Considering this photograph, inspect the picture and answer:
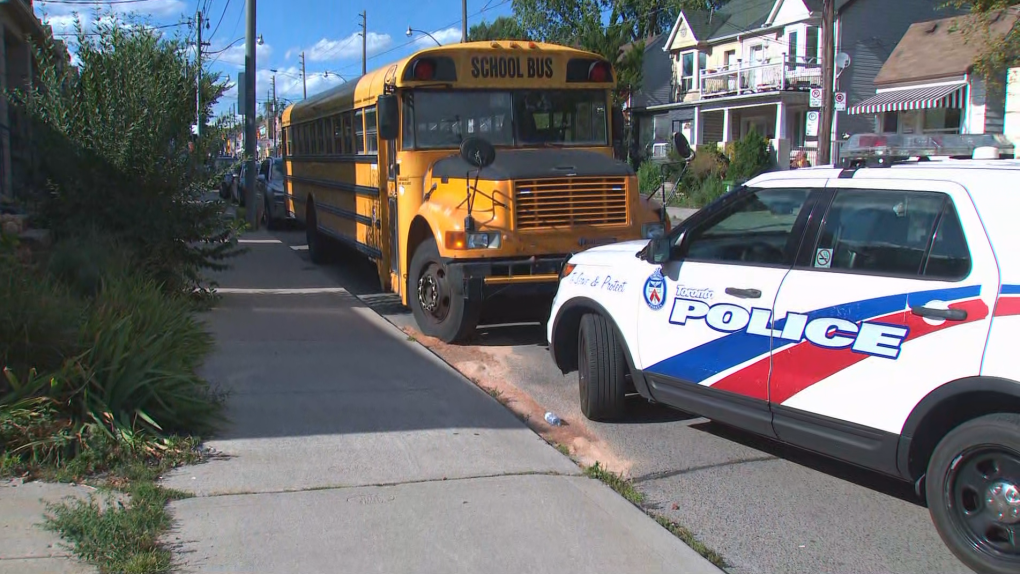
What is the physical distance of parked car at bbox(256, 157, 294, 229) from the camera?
21391mm

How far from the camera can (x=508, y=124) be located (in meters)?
9.24

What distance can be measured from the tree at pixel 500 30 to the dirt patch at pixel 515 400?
49.3 meters

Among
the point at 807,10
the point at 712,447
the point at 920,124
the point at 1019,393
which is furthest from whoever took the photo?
the point at 807,10

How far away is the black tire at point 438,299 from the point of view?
Result: 8.19m

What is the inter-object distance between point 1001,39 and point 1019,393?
31.8 feet

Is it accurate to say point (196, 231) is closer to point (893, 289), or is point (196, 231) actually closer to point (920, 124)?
point (893, 289)

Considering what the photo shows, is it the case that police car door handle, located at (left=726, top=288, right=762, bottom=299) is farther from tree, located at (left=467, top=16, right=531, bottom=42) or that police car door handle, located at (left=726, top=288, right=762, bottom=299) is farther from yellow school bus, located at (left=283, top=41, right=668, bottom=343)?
tree, located at (left=467, top=16, right=531, bottom=42)

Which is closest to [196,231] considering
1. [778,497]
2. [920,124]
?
[778,497]

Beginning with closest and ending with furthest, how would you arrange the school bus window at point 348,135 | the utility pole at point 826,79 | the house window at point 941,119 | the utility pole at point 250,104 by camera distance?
the school bus window at point 348,135
the utility pole at point 826,79
the utility pole at point 250,104
the house window at point 941,119

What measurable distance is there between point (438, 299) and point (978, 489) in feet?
17.9

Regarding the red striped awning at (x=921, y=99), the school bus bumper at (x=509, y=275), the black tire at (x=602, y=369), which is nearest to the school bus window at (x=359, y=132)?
the school bus bumper at (x=509, y=275)

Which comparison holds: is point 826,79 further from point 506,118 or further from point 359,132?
point 506,118

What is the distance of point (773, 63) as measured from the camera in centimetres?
3644

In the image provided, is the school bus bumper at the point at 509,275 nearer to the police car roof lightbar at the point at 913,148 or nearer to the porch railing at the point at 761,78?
the police car roof lightbar at the point at 913,148
